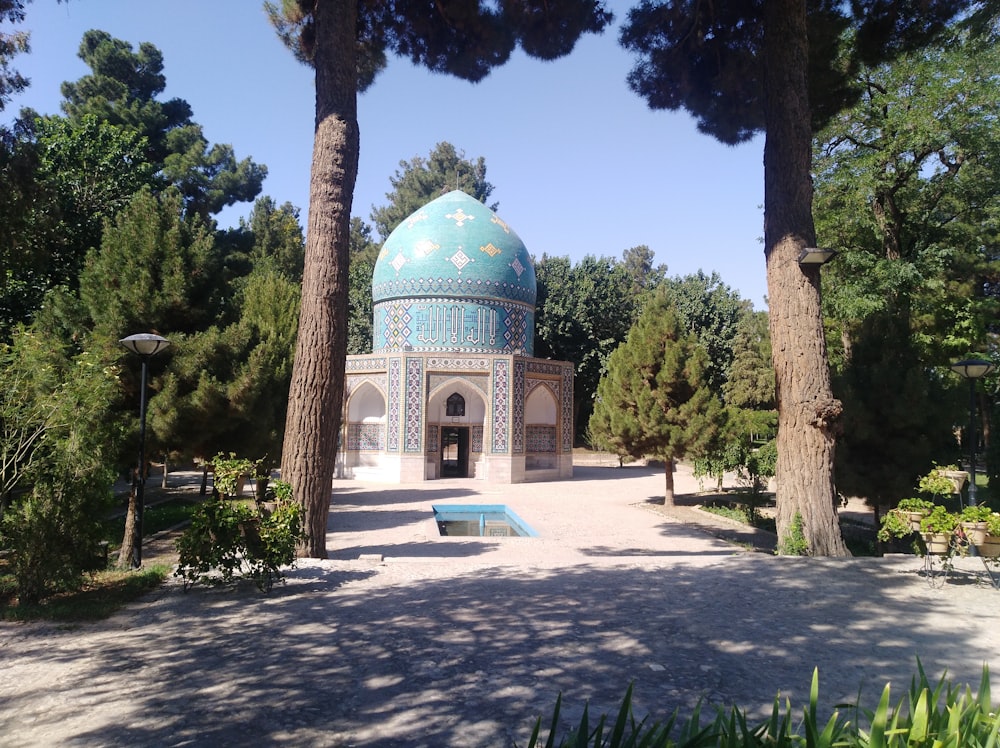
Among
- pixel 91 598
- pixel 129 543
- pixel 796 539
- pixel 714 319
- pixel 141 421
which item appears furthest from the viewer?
pixel 714 319

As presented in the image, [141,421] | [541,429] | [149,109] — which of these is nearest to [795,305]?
[141,421]

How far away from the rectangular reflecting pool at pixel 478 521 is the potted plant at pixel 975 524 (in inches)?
252

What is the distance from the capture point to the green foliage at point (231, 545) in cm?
575

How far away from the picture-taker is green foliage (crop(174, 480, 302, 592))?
5.75 m

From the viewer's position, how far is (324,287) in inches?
294

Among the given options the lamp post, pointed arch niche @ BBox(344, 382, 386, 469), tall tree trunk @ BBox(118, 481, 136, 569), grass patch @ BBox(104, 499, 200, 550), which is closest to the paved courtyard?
the lamp post

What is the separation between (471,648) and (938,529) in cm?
442

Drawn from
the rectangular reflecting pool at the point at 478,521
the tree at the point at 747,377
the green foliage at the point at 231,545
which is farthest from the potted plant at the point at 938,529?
the tree at the point at 747,377

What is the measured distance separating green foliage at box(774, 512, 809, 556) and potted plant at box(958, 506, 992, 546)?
1.53m

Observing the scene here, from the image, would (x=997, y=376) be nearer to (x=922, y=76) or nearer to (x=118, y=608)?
(x=922, y=76)

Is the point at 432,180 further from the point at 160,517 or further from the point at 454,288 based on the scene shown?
the point at 160,517

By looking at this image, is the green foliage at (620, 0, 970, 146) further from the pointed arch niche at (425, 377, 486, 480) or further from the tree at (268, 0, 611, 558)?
the pointed arch niche at (425, 377, 486, 480)

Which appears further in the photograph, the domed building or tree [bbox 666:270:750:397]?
tree [bbox 666:270:750:397]

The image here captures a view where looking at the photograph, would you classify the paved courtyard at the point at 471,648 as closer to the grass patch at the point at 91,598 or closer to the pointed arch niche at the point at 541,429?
the grass patch at the point at 91,598
